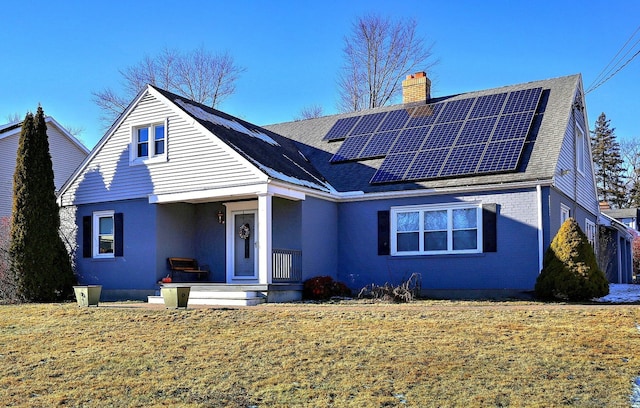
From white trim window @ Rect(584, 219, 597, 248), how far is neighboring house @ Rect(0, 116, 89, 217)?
64.3ft

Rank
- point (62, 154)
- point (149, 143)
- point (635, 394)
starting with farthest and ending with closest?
1. point (62, 154)
2. point (149, 143)
3. point (635, 394)

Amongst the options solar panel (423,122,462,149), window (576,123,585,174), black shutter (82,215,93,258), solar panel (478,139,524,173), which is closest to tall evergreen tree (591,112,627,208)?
window (576,123,585,174)

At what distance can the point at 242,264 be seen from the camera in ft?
56.5

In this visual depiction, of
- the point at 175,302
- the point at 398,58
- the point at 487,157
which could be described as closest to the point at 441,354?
the point at 175,302

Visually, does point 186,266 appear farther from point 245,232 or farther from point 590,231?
point 590,231

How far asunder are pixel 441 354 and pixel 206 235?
35.7 ft

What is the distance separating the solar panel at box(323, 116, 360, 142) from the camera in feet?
64.5

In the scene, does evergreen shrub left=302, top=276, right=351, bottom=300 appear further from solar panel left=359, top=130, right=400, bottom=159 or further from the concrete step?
solar panel left=359, top=130, right=400, bottom=159

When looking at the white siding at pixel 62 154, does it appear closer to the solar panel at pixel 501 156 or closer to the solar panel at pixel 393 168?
the solar panel at pixel 393 168

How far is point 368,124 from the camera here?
19.6 metres

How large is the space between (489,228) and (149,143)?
349 inches

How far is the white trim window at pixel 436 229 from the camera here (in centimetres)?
1527

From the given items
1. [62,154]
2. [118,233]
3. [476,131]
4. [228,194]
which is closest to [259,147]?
[228,194]

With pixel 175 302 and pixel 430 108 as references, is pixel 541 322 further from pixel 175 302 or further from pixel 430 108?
pixel 430 108
